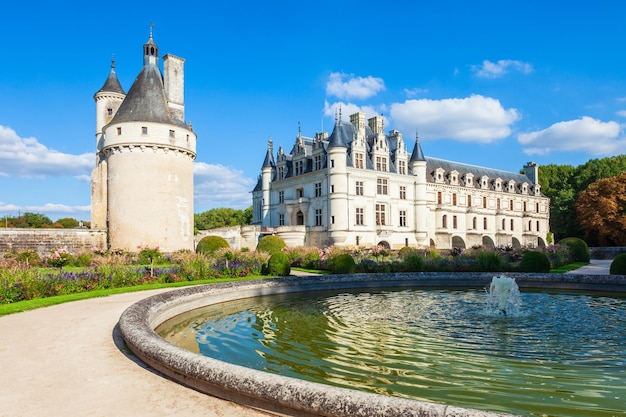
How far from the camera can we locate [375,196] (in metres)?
39.1

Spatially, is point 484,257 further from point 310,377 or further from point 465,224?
point 465,224

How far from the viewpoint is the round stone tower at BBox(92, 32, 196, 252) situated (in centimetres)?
2883

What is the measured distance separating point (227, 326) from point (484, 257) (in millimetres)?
14117

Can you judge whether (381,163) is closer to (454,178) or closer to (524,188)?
(454,178)

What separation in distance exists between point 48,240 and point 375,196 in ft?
82.5

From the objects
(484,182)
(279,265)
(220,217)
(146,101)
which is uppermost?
(146,101)

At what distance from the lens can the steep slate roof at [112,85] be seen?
34.7 m

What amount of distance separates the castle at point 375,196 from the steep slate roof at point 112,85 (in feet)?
51.3

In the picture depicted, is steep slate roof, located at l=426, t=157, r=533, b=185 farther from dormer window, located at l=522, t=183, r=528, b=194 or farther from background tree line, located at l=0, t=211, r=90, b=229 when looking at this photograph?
background tree line, located at l=0, t=211, r=90, b=229

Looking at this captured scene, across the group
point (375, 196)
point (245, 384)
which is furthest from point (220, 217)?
point (245, 384)

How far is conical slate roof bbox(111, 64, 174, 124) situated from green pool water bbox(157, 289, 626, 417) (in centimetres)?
2195

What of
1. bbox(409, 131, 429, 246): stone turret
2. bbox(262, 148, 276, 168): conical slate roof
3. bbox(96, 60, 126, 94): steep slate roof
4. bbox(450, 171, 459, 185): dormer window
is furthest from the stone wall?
bbox(450, 171, 459, 185): dormer window

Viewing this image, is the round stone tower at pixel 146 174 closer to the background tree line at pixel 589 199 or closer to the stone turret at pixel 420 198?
the stone turret at pixel 420 198

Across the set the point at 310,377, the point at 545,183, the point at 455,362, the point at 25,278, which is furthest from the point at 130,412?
the point at 545,183
